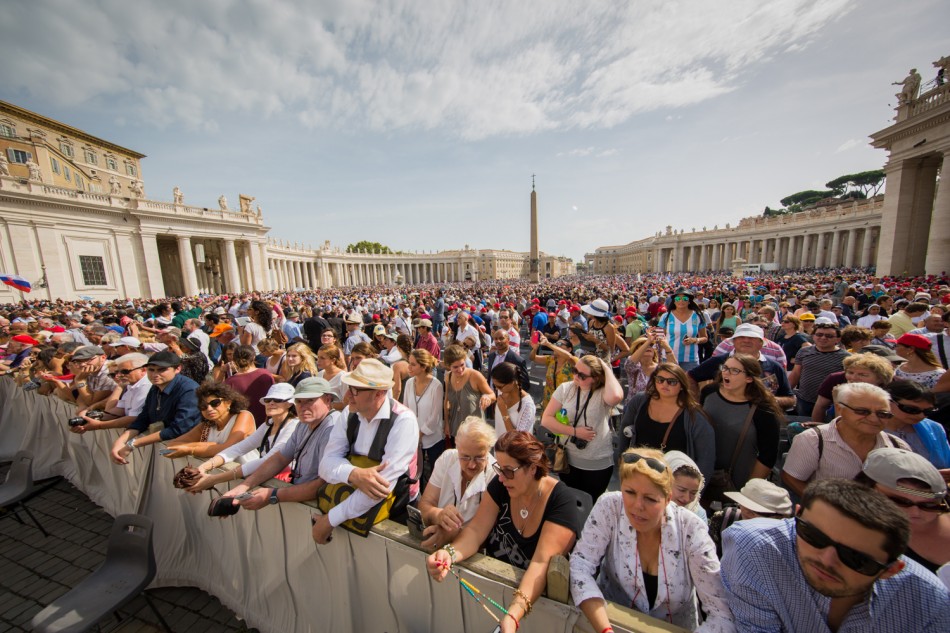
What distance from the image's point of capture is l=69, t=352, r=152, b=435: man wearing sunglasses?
12.3ft

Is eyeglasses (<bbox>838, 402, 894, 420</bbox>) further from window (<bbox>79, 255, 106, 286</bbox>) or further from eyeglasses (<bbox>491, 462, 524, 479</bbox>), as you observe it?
window (<bbox>79, 255, 106, 286</bbox>)

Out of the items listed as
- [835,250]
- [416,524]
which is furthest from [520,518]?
[835,250]

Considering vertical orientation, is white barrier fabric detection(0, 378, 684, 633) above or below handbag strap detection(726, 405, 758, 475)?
below

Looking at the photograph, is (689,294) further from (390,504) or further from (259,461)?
(259,461)

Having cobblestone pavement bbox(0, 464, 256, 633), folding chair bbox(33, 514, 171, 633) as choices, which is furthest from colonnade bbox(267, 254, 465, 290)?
folding chair bbox(33, 514, 171, 633)

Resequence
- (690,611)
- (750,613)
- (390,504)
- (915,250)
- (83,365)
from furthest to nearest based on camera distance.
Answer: (915,250), (83,365), (390,504), (690,611), (750,613)

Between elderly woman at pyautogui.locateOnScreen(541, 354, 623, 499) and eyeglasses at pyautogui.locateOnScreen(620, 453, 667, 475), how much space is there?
1.36 meters

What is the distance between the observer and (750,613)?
1.39 meters

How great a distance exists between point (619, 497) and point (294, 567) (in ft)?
7.93

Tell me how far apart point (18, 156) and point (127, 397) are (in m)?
48.0

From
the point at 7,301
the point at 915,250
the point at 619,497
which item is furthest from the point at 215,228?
the point at 915,250

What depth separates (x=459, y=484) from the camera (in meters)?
2.24

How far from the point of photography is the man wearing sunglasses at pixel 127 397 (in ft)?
12.3

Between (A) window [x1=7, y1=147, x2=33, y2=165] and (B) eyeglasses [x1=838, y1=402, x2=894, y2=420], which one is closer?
(B) eyeglasses [x1=838, y1=402, x2=894, y2=420]
